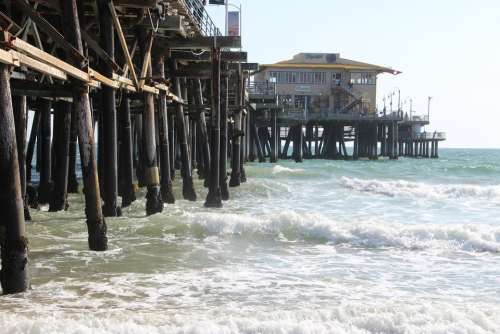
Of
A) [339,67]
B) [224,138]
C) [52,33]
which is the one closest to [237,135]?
[224,138]

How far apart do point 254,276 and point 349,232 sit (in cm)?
436

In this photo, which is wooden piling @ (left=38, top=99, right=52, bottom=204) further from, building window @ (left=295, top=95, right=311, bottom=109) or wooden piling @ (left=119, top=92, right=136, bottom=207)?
building window @ (left=295, top=95, right=311, bottom=109)

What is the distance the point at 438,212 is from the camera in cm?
1875

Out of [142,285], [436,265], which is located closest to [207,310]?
[142,285]

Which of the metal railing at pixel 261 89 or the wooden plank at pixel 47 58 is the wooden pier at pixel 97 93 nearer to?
the wooden plank at pixel 47 58

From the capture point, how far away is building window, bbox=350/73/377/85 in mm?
55678

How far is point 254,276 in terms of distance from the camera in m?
8.75

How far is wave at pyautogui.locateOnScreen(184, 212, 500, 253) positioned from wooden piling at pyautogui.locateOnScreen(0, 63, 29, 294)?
5.57 m

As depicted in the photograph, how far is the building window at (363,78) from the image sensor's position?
55678mm

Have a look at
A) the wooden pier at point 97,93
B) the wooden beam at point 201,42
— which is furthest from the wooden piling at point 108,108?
the wooden beam at point 201,42

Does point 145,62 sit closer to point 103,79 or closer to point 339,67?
point 103,79

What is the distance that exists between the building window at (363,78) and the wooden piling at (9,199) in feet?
165

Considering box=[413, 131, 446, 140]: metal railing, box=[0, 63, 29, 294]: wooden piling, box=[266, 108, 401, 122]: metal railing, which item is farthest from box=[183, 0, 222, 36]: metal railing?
box=[413, 131, 446, 140]: metal railing

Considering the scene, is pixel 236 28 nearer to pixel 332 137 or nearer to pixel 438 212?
pixel 438 212
